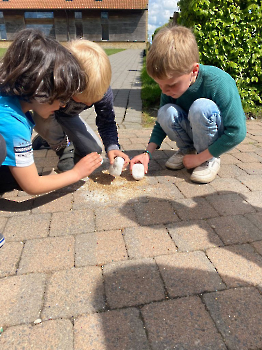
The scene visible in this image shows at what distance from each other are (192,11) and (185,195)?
10.9 feet

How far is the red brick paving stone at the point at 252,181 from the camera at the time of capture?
2.32 meters

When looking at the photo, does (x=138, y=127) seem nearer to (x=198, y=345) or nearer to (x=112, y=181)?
(x=112, y=181)

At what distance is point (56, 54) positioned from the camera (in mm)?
1482

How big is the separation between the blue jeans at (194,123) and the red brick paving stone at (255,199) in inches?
21.0

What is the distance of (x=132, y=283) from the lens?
4.56 feet

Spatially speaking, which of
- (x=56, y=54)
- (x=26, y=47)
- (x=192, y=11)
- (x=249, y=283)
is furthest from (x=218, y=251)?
(x=192, y=11)

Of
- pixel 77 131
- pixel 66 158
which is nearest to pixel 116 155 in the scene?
pixel 77 131

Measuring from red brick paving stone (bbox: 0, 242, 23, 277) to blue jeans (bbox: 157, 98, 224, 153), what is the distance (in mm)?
1582

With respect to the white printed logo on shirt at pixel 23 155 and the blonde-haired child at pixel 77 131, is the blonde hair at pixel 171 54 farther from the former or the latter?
the white printed logo on shirt at pixel 23 155

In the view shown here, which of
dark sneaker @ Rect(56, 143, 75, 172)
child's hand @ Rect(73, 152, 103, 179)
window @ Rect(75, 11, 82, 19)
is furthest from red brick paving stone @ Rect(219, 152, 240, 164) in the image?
window @ Rect(75, 11, 82, 19)

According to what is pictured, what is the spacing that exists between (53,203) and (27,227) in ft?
1.05

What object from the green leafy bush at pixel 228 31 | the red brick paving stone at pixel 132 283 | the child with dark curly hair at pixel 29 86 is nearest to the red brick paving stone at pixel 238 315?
the red brick paving stone at pixel 132 283

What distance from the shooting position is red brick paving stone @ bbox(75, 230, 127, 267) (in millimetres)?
1540

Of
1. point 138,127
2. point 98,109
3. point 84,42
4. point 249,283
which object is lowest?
point 138,127
